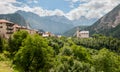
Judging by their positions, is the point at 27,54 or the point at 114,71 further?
the point at 114,71

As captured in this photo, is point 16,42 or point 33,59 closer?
point 33,59

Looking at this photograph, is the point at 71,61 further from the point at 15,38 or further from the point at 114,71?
the point at 15,38

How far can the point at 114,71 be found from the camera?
90250 millimetres

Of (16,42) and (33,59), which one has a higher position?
(16,42)

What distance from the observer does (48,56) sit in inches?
3312

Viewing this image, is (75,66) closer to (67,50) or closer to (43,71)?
(67,50)

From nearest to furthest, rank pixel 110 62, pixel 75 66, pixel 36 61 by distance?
pixel 75 66 → pixel 36 61 → pixel 110 62

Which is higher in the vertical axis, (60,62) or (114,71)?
(60,62)

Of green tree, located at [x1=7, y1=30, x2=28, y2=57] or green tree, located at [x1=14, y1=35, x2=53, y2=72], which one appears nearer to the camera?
green tree, located at [x1=14, y1=35, x2=53, y2=72]

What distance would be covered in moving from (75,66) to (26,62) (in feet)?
81.9

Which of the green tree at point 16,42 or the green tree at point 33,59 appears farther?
the green tree at point 16,42

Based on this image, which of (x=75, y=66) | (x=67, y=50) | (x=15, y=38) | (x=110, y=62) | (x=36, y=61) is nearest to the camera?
(x=75, y=66)

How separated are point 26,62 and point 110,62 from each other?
1004 inches

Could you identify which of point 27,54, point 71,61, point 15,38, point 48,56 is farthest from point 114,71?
point 15,38
